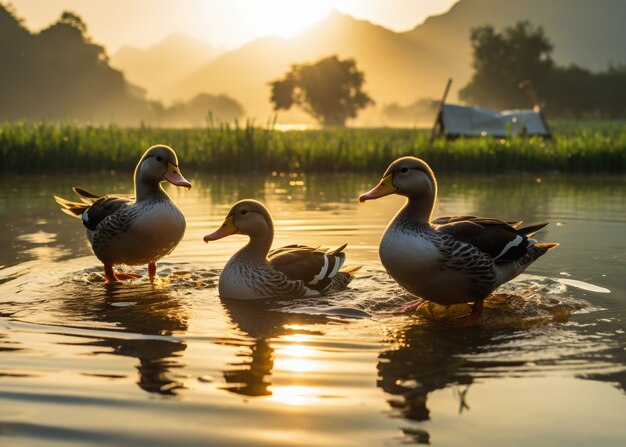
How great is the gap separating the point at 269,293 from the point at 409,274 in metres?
1.63

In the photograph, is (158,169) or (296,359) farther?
(158,169)

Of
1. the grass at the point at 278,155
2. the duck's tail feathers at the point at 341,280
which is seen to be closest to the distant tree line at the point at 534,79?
the grass at the point at 278,155

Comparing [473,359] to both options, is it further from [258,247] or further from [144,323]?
[258,247]

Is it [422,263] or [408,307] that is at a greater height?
[422,263]

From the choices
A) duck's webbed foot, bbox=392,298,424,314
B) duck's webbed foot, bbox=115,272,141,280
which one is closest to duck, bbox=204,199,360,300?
duck's webbed foot, bbox=392,298,424,314

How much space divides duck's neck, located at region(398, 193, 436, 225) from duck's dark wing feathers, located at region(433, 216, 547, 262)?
0.16 m

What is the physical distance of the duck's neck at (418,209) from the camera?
259 inches

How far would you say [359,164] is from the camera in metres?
22.7

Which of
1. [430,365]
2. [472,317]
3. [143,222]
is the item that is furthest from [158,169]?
[430,365]

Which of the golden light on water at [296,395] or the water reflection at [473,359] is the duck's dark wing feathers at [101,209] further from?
the golden light on water at [296,395]

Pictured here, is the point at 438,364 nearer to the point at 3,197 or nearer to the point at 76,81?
the point at 3,197

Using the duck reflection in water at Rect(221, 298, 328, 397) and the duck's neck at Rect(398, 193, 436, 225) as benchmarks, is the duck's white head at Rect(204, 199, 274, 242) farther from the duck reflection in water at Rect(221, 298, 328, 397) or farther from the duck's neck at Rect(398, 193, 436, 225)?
the duck's neck at Rect(398, 193, 436, 225)

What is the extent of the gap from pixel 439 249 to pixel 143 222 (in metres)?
3.11

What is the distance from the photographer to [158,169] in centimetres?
848
